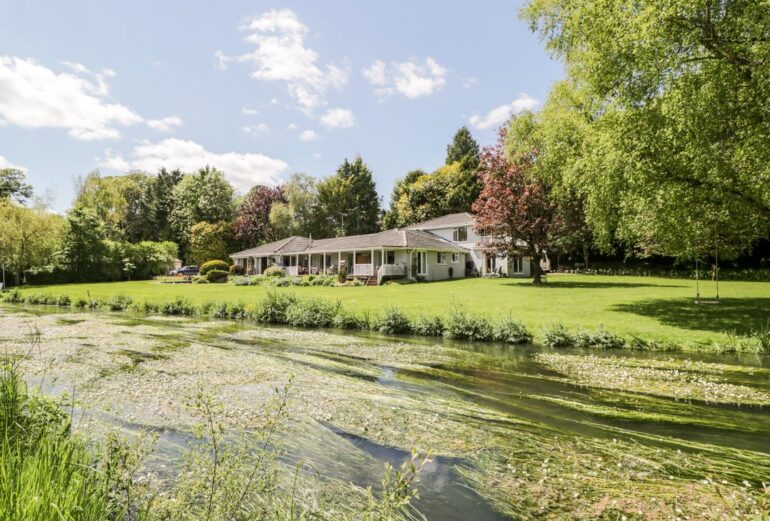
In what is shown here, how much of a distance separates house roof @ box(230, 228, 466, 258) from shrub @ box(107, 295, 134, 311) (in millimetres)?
19019

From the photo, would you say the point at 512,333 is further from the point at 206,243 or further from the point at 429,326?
the point at 206,243

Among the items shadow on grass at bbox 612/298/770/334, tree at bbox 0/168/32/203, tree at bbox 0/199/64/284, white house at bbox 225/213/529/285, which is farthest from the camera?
tree at bbox 0/168/32/203

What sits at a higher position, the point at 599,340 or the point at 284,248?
the point at 284,248

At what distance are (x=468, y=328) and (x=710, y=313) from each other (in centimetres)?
948

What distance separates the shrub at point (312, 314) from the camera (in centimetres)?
1850

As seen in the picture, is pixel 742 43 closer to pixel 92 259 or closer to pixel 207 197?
pixel 92 259

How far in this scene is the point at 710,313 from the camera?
16484 millimetres

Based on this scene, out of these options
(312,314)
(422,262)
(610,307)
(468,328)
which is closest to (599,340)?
(468,328)

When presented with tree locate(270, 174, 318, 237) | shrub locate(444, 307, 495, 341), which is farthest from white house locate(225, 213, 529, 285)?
shrub locate(444, 307, 495, 341)

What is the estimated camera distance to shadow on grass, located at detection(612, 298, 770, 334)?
14.2 meters

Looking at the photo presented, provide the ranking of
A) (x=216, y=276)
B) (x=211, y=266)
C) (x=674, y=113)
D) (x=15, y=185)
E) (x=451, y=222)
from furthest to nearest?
(x=15, y=185) → (x=211, y=266) → (x=451, y=222) → (x=216, y=276) → (x=674, y=113)

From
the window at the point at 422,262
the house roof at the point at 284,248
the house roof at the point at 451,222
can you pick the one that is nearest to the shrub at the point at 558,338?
the window at the point at 422,262

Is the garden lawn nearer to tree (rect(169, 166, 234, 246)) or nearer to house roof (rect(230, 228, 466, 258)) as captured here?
house roof (rect(230, 228, 466, 258))

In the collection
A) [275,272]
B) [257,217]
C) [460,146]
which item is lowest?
[275,272]
